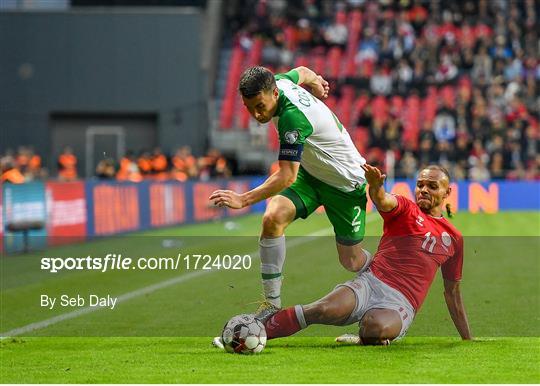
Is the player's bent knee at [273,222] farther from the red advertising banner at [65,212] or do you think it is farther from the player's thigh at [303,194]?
the red advertising banner at [65,212]

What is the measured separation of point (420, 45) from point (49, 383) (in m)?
34.6

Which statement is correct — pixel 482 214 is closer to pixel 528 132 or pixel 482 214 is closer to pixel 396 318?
pixel 528 132

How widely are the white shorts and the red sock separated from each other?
0.38m

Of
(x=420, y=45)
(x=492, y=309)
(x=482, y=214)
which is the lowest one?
(x=482, y=214)

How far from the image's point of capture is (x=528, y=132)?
115 ft

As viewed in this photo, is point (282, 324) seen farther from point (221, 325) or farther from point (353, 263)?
point (221, 325)

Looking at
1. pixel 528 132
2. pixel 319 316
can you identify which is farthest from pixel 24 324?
pixel 528 132

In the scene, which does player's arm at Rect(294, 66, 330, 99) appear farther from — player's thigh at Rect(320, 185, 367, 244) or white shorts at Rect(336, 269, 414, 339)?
white shorts at Rect(336, 269, 414, 339)

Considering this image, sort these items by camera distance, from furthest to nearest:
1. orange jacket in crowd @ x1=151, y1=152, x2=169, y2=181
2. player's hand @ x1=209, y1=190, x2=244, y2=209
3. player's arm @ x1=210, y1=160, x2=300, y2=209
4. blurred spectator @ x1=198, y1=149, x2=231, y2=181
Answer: blurred spectator @ x1=198, y1=149, x2=231, y2=181 < orange jacket in crowd @ x1=151, y1=152, x2=169, y2=181 < player's arm @ x1=210, y1=160, x2=300, y2=209 < player's hand @ x1=209, y1=190, x2=244, y2=209

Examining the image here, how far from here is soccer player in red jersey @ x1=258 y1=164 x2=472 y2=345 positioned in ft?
26.7

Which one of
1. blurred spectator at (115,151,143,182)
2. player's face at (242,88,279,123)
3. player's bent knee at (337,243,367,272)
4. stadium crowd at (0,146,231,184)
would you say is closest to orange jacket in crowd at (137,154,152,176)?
stadium crowd at (0,146,231,184)

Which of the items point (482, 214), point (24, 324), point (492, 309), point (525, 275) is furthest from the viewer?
point (482, 214)

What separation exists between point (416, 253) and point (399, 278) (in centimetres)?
22

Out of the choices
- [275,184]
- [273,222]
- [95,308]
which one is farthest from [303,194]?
[95,308]
